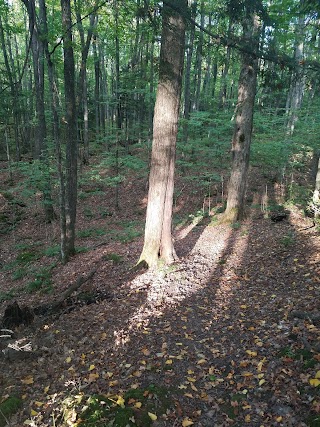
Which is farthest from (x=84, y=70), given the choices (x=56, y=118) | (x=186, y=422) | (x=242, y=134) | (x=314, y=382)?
(x=314, y=382)

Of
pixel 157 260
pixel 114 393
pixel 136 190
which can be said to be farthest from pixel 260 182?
pixel 114 393

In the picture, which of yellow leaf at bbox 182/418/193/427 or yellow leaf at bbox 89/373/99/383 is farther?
yellow leaf at bbox 89/373/99/383

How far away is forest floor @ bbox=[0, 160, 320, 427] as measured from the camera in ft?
11.3

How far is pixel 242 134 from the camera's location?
988 cm

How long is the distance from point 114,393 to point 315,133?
512 inches

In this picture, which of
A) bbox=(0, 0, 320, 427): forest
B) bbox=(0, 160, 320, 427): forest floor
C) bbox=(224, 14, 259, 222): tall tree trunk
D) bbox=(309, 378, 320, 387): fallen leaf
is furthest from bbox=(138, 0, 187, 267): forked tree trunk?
bbox=(309, 378, 320, 387): fallen leaf

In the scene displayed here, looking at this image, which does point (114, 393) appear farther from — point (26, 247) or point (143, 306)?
point (26, 247)

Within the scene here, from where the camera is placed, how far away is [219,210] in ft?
45.0

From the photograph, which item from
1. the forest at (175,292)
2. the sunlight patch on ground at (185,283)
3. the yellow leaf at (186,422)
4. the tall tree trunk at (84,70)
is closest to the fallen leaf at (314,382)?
the forest at (175,292)

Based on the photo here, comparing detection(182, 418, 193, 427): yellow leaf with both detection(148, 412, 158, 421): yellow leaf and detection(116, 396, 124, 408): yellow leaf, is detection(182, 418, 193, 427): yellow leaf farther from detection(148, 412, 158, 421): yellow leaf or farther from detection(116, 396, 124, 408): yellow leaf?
detection(116, 396, 124, 408): yellow leaf

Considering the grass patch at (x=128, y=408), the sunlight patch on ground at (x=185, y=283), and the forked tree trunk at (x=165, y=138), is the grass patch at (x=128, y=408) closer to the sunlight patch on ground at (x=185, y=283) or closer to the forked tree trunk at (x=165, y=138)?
the sunlight patch on ground at (x=185, y=283)

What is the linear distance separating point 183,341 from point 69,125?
7472mm

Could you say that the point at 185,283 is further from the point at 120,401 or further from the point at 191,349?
the point at 120,401

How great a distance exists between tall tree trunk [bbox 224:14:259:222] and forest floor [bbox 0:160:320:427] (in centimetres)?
173
